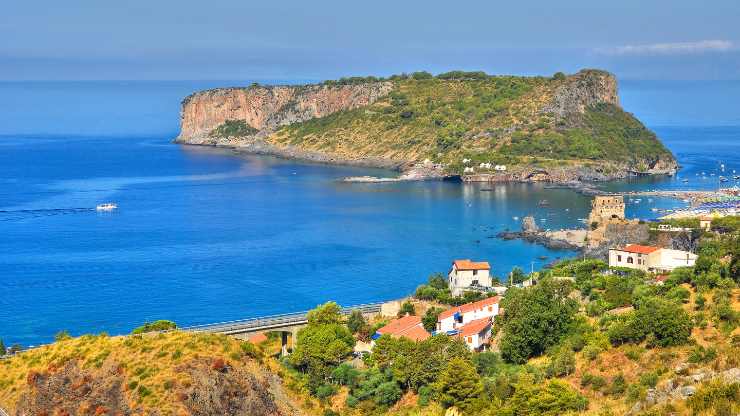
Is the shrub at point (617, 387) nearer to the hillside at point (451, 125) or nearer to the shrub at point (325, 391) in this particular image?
the shrub at point (325, 391)

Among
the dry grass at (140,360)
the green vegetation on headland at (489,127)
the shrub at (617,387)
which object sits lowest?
the shrub at (617,387)

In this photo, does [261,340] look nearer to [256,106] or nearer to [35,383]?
[35,383]

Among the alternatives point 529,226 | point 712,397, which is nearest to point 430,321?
point 712,397

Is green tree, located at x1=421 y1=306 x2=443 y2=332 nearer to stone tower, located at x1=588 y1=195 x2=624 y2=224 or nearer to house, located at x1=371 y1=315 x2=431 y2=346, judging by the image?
house, located at x1=371 y1=315 x2=431 y2=346

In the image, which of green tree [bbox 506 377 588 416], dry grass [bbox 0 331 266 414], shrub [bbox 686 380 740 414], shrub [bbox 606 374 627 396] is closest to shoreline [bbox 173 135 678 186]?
shrub [bbox 606 374 627 396]

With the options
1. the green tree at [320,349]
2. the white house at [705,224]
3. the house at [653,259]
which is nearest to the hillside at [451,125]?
the white house at [705,224]

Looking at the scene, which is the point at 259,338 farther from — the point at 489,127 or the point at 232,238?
the point at 489,127
